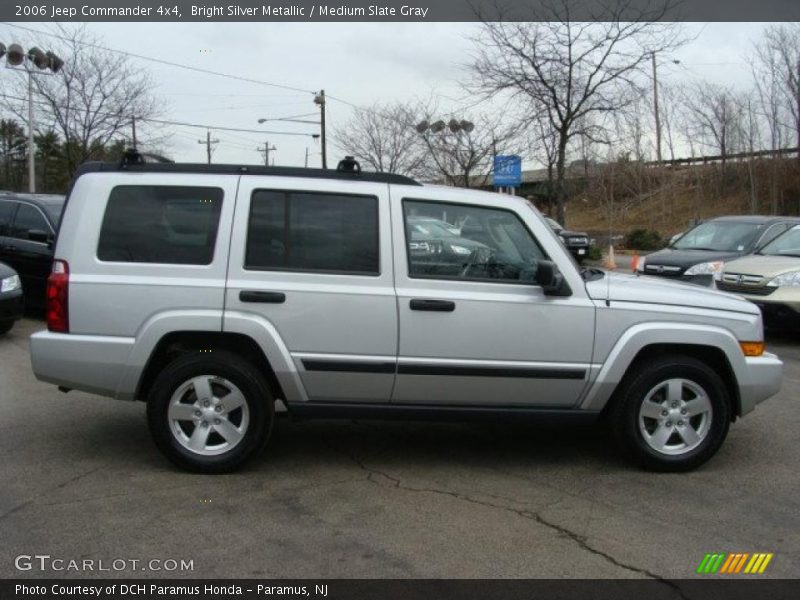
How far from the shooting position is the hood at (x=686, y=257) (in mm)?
10797

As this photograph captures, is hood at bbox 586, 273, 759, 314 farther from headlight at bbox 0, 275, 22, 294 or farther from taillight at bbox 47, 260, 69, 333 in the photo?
headlight at bbox 0, 275, 22, 294

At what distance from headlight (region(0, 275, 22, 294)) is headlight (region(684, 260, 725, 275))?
29.2ft

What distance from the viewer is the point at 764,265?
Result: 383 inches

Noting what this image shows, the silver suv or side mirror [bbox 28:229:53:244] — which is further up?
side mirror [bbox 28:229:53:244]

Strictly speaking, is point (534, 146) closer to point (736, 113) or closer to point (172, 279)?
point (736, 113)

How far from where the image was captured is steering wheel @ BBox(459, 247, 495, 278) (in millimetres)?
4707

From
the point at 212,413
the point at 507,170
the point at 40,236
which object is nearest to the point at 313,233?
the point at 212,413

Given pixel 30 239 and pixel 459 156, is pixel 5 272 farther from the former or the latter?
pixel 459 156

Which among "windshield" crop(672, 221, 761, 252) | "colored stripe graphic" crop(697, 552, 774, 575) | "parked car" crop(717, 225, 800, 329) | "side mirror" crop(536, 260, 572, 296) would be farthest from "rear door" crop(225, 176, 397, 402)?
"windshield" crop(672, 221, 761, 252)

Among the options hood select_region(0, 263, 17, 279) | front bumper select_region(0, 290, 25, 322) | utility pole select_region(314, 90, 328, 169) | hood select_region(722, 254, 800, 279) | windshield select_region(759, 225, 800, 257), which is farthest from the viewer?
utility pole select_region(314, 90, 328, 169)

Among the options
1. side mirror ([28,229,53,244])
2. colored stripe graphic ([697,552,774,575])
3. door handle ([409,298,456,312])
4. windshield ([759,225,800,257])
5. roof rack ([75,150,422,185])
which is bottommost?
colored stripe graphic ([697,552,774,575])

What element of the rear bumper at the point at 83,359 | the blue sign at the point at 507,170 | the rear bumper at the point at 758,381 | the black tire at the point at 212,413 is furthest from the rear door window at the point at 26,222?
the blue sign at the point at 507,170

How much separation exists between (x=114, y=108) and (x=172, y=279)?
24.7 meters

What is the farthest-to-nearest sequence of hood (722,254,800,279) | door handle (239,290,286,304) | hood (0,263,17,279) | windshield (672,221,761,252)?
windshield (672,221,761,252) → hood (722,254,800,279) → hood (0,263,17,279) → door handle (239,290,286,304)
